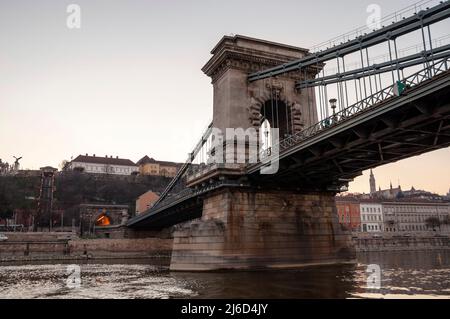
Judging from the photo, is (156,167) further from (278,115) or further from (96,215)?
(278,115)

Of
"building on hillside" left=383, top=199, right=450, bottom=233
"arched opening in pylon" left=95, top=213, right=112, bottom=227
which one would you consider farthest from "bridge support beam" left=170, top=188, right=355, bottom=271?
"building on hillside" left=383, top=199, right=450, bottom=233

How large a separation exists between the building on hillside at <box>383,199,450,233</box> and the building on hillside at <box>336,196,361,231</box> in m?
8.71

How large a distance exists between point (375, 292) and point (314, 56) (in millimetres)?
Result: 13592

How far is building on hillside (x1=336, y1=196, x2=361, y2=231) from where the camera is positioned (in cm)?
8750

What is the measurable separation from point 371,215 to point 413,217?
40.3 ft

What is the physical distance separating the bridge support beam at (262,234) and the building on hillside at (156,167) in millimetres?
93753

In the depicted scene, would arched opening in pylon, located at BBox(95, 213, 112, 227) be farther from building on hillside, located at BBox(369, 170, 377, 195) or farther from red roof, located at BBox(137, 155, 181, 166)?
building on hillside, located at BBox(369, 170, 377, 195)

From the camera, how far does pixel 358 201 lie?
91.0m

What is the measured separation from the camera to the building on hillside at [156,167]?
388 ft

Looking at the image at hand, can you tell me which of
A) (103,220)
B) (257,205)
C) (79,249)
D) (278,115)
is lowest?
(79,249)

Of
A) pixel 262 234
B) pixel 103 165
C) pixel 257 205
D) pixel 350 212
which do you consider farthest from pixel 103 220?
pixel 262 234

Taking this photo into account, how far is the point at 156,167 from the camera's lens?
119312 millimetres

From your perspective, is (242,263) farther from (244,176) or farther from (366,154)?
(366,154)
